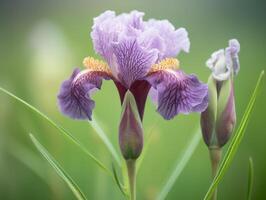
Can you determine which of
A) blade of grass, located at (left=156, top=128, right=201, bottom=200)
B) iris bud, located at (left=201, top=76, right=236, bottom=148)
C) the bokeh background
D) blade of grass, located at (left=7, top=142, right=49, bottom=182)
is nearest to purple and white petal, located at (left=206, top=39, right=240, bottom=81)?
iris bud, located at (left=201, top=76, right=236, bottom=148)

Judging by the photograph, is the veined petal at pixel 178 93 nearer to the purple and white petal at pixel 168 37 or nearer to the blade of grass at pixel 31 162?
the purple and white petal at pixel 168 37

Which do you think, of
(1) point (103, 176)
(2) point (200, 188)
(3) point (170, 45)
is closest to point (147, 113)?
(2) point (200, 188)

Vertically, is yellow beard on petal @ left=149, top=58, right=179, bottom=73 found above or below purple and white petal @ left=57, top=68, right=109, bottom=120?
below

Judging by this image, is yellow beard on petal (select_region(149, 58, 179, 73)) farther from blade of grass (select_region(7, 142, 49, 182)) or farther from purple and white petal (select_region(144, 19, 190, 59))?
blade of grass (select_region(7, 142, 49, 182))

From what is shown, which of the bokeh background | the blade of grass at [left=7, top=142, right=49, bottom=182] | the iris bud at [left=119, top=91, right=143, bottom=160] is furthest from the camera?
the bokeh background

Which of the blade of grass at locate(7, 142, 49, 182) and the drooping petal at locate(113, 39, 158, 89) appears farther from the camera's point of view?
the blade of grass at locate(7, 142, 49, 182)

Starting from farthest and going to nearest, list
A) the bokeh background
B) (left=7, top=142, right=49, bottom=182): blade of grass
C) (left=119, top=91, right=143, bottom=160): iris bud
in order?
the bokeh background → (left=7, top=142, right=49, bottom=182): blade of grass → (left=119, top=91, right=143, bottom=160): iris bud

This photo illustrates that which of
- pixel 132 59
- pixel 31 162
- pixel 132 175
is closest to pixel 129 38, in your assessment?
pixel 132 59
